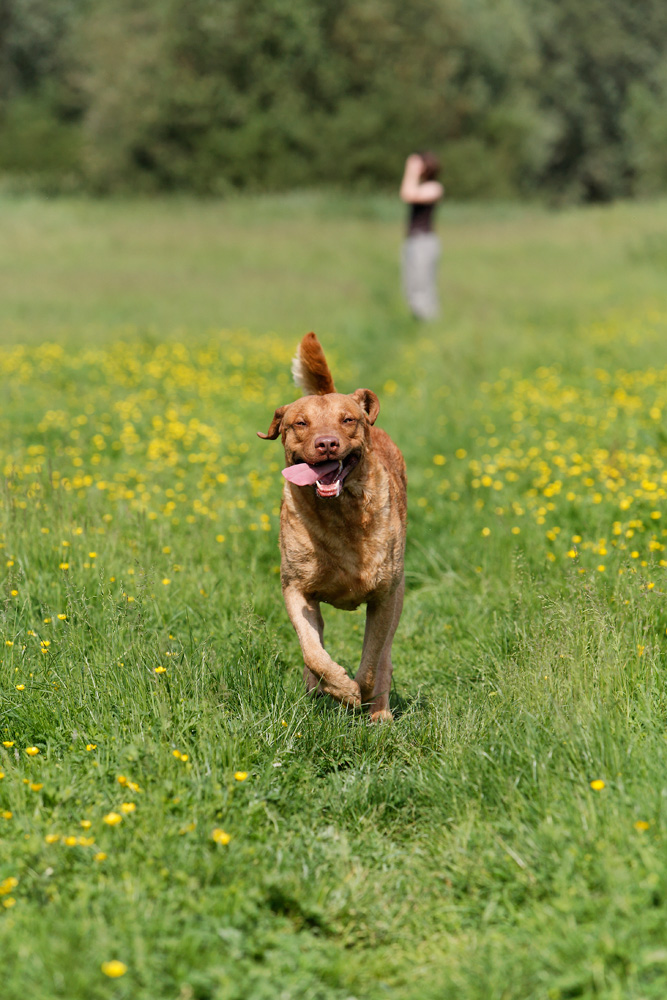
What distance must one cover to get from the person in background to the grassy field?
5444 millimetres

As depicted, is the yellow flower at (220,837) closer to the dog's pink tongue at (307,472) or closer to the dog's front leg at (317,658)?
the dog's front leg at (317,658)

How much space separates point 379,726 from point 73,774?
119cm

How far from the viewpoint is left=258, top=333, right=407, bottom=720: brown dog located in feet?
12.5

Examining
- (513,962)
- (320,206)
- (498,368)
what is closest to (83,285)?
(498,368)

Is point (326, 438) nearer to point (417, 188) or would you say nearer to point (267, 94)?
point (417, 188)

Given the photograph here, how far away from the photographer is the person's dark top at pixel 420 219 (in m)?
14.0

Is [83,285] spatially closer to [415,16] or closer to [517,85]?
[415,16]

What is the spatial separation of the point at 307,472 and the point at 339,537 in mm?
331

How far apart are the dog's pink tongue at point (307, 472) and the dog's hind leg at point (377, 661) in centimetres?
67

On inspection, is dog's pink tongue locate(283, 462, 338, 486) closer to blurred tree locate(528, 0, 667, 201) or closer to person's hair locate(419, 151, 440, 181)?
person's hair locate(419, 151, 440, 181)

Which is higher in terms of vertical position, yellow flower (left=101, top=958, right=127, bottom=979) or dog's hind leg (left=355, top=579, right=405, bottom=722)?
dog's hind leg (left=355, top=579, right=405, bottom=722)

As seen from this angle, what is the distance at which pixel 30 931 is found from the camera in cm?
252

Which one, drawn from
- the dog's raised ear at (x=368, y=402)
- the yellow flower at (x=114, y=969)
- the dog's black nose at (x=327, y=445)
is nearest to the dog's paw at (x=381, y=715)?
the dog's black nose at (x=327, y=445)

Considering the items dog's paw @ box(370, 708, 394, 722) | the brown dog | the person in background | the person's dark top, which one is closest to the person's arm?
the person in background
